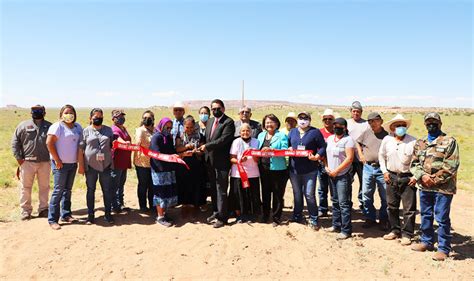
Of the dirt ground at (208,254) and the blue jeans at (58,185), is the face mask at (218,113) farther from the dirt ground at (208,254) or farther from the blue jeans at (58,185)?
the blue jeans at (58,185)

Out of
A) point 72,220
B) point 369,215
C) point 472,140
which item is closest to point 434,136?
point 369,215

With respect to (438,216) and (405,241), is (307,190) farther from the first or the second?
(438,216)

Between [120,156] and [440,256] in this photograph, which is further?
[120,156]

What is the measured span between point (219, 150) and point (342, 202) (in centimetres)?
245

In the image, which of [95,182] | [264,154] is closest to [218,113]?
[264,154]

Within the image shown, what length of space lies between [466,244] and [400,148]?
2.26 m

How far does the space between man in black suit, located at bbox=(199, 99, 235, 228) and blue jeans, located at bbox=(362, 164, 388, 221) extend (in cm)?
268

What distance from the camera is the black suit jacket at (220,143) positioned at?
242 inches

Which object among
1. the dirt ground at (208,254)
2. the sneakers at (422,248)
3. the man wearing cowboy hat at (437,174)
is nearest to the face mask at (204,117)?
the dirt ground at (208,254)

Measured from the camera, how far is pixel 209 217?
679cm

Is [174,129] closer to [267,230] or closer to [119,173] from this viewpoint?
[119,173]

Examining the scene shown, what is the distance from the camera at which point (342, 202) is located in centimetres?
593

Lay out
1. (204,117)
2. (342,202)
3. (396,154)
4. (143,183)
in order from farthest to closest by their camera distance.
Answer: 1. (143,183)
2. (204,117)
3. (342,202)
4. (396,154)

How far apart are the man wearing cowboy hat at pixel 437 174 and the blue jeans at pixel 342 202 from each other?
109cm
